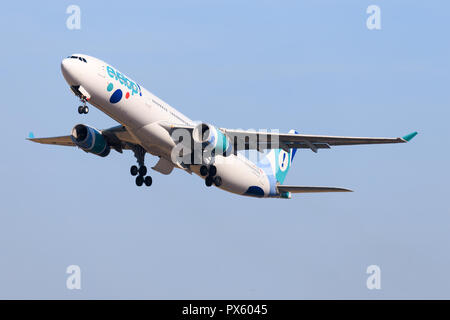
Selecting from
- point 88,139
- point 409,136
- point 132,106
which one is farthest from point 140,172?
point 409,136

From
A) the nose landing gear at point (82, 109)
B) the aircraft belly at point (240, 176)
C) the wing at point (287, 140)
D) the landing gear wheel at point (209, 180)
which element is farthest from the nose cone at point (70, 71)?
the landing gear wheel at point (209, 180)

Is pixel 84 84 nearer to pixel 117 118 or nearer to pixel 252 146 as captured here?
pixel 117 118

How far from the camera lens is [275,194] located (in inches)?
2074

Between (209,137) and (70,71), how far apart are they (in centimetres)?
856

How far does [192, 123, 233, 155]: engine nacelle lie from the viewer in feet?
145

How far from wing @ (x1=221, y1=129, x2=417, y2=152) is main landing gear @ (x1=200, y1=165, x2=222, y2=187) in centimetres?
212

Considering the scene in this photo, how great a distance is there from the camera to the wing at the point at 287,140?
44.9 m

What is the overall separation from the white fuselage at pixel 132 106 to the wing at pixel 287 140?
1.72 metres

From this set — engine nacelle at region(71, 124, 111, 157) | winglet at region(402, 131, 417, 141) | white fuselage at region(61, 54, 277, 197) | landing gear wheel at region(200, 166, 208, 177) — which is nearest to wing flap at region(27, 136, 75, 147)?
engine nacelle at region(71, 124, 111, 157)

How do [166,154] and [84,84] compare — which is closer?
[84,84]

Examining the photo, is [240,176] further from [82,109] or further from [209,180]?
[82,109]

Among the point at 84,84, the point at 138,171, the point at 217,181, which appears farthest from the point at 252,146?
the point at 84,84

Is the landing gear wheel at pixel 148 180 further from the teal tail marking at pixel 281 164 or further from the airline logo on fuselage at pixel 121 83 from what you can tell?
the teal tail marking at pixel 281 164
